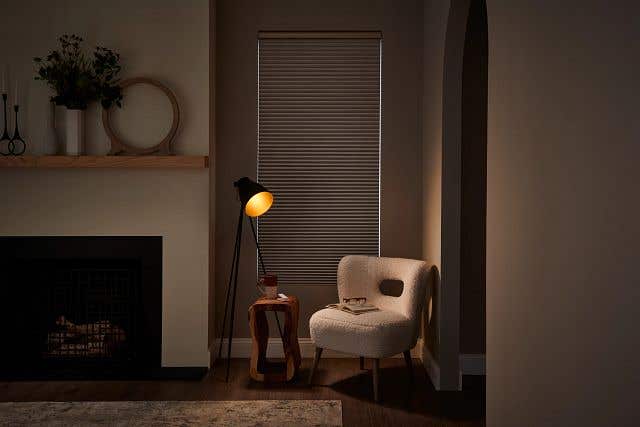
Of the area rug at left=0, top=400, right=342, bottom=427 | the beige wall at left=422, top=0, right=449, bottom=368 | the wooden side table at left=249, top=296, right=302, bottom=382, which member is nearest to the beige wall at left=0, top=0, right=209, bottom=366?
the wooden side table at left=249, top=296, right=302, bottom=382

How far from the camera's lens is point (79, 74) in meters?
4.14

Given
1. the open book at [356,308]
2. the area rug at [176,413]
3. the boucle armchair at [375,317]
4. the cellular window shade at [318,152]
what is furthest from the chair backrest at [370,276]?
the area rug at [176,413]

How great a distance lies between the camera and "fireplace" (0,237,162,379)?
14.1ft

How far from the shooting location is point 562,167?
181 cm

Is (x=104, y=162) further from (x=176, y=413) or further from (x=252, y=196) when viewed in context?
(x=176, y=413)

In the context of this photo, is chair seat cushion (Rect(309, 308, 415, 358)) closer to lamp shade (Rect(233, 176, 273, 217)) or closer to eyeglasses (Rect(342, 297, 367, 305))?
eyeglasses (Rect(342, 297, 367, 305))

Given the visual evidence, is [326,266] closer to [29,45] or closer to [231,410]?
[231,410]

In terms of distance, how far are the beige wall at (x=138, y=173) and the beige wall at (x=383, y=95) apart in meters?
0.41

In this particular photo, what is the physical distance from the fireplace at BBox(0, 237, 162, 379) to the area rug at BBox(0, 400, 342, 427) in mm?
756

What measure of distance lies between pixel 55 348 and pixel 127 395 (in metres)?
0.90

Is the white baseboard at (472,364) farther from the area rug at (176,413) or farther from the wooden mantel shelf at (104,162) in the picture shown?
the wooden mantel shelf at (104,162)

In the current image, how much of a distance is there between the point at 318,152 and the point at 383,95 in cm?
63

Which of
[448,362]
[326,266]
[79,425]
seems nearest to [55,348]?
[79,425]

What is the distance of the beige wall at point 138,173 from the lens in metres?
4.28
